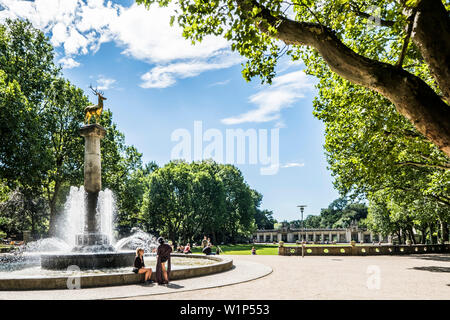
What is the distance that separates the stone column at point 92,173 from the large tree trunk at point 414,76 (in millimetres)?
14123

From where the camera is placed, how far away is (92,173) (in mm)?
16922

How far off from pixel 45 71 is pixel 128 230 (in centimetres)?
3133

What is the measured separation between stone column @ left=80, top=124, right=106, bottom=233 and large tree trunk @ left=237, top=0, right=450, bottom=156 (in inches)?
556

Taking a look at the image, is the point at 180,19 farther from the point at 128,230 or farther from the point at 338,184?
the point at 128,230

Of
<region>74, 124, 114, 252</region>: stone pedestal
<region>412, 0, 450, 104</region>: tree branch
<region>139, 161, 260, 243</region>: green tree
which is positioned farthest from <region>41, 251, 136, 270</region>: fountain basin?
<region>139, 161, 260, 243</region>: green tree

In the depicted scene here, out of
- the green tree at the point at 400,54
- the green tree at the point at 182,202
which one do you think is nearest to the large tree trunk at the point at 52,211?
the green tree at the point at 182,202

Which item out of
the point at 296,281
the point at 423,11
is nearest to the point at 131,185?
the point at 296,281

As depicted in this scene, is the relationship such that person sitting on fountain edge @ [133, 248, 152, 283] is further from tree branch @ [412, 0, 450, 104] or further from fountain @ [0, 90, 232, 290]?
tree branch @ [412, 0, 450, 104]

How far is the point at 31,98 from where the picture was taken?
28.6 metres

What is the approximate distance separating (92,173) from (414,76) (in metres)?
15.5

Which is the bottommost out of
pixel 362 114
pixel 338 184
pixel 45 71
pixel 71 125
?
pixel 338 184

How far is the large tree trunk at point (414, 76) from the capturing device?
4.86 m

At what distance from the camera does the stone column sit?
53.5 ft

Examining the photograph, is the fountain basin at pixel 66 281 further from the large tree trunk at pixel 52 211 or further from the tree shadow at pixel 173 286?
the large tree trunk at pixel 52 211
